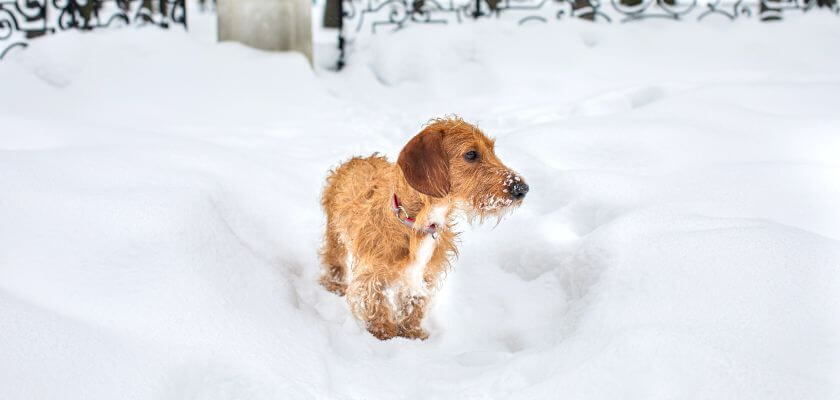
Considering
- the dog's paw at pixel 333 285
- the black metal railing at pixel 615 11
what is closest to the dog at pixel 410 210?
the dog's paw at pixel 333 285

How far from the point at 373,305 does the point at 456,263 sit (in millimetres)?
771

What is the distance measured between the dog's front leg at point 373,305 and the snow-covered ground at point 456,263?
0.26 feet

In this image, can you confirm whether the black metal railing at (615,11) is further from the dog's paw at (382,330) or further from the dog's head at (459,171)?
the dog's head at (459,171)

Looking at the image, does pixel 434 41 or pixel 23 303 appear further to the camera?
pixel 434 41

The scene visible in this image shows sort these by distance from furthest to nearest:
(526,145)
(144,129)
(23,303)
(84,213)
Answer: (144,129)
(526,145)
(84,213)
(23,303)

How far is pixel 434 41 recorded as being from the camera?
855 centimetres

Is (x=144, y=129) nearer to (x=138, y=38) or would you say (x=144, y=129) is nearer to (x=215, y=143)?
(x=215, y=143)

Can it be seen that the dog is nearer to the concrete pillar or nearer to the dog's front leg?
the dog's front leg

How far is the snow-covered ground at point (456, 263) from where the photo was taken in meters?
2.19

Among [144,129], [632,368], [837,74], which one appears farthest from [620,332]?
[837,74]

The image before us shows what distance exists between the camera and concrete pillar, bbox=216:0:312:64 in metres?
7.88

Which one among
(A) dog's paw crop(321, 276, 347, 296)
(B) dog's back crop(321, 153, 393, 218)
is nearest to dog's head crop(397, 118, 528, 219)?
(B) dog's back crop(321, 153, 393, 218)

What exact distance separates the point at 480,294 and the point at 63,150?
2.49m

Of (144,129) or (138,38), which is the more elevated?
(138,38)
